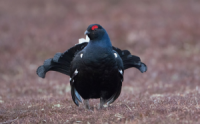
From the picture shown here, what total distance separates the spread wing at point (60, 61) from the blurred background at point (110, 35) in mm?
3656

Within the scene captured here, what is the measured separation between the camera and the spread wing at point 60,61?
6.76m

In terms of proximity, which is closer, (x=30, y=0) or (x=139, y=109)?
(x=139, y=109)

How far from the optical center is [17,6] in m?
23.5

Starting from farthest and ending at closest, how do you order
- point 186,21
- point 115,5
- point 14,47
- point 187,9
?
point 115,5 → point 187,9 → point 186,21 → point 14,47

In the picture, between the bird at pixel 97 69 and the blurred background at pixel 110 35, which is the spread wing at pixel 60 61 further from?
the blurred background at pixel 110 35

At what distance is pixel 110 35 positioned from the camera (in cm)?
1909

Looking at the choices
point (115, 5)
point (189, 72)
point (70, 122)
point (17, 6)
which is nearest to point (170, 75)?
point (189, 72)

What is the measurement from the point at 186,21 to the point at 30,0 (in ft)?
40.8

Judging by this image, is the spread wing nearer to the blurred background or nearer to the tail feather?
the tail feather

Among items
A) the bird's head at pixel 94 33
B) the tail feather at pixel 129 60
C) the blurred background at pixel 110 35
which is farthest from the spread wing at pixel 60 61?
the blurred background at pixel 110 35

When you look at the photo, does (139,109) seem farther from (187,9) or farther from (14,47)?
(187,9)

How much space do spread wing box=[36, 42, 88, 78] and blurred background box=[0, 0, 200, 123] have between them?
3.66 metres

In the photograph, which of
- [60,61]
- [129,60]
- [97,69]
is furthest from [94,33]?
[129,60]

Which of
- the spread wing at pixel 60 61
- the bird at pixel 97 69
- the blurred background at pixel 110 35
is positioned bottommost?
the bird at pixel 97 69
